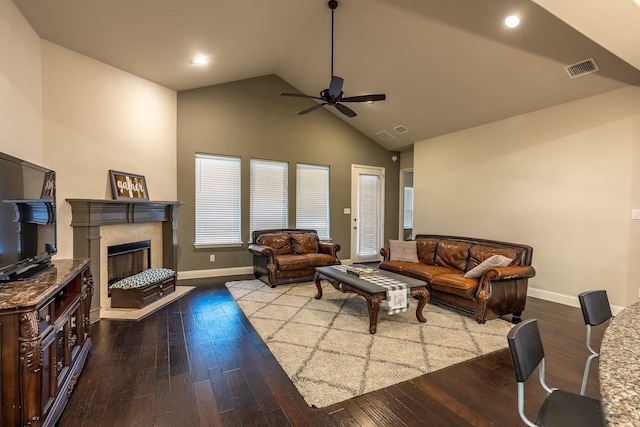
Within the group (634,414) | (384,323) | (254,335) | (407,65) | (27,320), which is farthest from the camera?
(407,65)

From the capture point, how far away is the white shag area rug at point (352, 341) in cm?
228

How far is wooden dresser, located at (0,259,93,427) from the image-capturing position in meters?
1.47

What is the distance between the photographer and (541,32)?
324 cm

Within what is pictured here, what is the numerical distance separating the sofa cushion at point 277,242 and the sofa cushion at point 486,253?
10.1 ft

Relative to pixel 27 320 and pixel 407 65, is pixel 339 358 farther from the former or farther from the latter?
pixel 407 65

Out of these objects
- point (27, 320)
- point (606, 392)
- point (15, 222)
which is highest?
point (15, 222)

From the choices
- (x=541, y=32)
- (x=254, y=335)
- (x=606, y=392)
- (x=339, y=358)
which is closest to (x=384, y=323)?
(x=339, y=358)

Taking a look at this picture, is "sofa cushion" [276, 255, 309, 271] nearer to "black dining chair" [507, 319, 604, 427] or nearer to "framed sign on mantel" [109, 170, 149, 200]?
"framed sign on mantel" [109, 170, 149, 200]

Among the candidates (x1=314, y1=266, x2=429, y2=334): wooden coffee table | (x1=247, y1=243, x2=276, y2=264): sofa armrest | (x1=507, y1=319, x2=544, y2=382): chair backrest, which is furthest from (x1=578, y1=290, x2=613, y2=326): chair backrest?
(x1=247, y1=243, x2=276, y2=264): sofa armrest

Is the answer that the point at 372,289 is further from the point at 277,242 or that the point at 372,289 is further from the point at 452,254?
the point at 277,242

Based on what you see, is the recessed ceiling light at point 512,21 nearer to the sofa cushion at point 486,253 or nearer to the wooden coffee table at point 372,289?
the sofa cushion at point 486,253

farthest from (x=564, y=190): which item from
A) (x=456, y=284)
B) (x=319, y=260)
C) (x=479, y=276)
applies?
(x=319, y=260)

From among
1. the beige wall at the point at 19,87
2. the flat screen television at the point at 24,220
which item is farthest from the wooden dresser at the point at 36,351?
the beige wall at the point at 19,87

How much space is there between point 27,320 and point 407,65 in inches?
195
